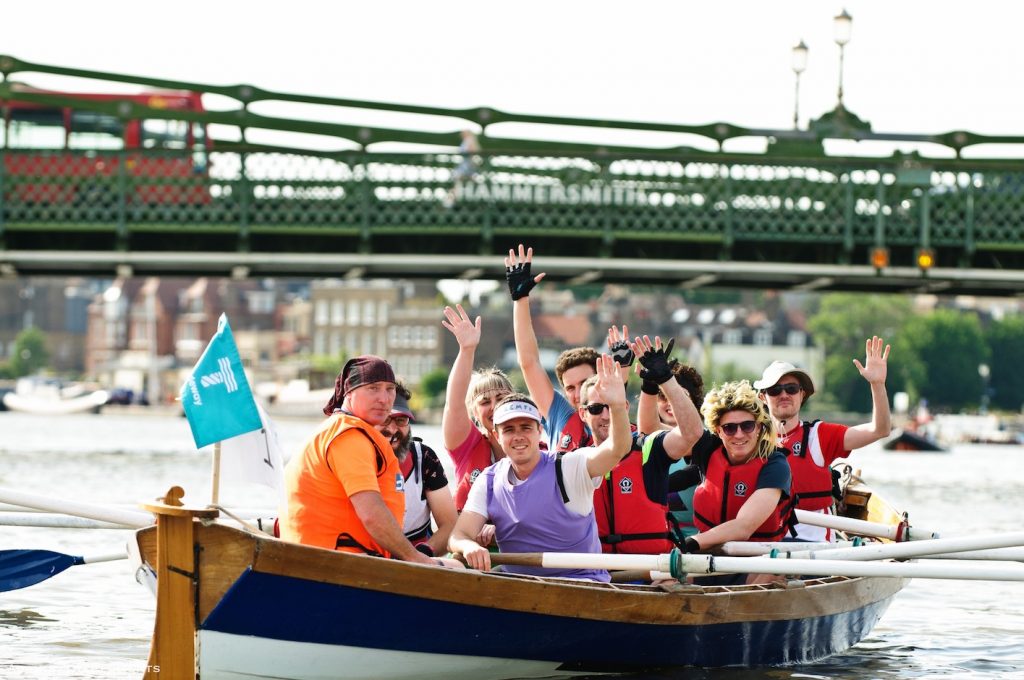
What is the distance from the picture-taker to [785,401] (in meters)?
11.8

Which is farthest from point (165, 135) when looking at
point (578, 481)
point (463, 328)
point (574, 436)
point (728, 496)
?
point (578, 481)

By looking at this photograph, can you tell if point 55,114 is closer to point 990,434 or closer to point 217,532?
point 217,532

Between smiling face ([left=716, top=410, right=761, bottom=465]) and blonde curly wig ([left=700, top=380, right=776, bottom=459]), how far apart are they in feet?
0.07

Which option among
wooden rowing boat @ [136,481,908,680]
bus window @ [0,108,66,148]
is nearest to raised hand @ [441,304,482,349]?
wooden rowing boat @ [136,481,908,680]

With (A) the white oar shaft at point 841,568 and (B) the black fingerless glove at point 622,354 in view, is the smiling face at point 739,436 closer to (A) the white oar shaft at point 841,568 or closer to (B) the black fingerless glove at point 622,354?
(A) the white oar shaft at point 841,568

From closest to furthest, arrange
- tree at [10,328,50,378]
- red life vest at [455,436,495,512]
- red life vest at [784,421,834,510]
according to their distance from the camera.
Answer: red life vest at [455,436,495,512] < red life vest at [784,421,834,510] < tree at [10,328,50,378]

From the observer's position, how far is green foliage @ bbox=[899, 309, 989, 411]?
143 m

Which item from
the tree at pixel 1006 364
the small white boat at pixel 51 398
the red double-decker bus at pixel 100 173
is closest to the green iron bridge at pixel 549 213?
the red double-decker bus at pixel 100 173

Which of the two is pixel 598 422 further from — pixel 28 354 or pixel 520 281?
pixel 28 354

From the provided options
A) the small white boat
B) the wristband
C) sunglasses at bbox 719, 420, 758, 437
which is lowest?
the small white boat

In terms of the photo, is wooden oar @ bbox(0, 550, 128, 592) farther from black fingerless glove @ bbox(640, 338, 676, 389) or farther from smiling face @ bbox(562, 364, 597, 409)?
black fingerless glove @ bbox(640, 338, 676, 389)

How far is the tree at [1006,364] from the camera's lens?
484ft

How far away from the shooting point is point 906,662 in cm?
1275

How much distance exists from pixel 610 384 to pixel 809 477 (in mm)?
3950
